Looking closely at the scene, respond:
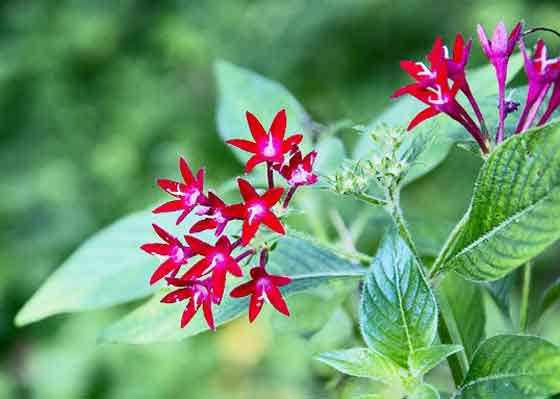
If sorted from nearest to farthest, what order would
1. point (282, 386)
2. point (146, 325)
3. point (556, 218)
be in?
1. point (556, 218)
2. point (146, 325)
3. point (282, 386)

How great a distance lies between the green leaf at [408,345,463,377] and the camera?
0.58m

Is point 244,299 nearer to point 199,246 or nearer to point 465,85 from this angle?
point 199,246

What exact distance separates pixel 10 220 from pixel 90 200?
30cm

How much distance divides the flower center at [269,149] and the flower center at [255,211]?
0.05 metres

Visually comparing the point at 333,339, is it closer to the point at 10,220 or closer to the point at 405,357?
the point at 405,357

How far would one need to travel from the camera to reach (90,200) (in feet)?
8.66

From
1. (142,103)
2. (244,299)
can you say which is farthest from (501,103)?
(142,103)

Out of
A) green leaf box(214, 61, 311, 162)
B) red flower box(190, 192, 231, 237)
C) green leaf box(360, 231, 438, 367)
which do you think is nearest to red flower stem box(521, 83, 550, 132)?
green leaf box(360, 231, 438, 367)

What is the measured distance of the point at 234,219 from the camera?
2.06 ft

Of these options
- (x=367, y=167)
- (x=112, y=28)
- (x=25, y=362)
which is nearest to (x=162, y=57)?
(x=112, y=28)

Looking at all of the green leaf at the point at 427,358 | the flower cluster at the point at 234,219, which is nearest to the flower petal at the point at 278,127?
the flower cluster at the point at 234,219

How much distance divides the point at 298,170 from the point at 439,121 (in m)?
0.14

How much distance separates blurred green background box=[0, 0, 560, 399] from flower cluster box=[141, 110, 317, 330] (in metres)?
1.65

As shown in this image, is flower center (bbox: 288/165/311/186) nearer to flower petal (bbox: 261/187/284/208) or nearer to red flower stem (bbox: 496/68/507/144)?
flower petal (bbox: 261/187/284/208)
